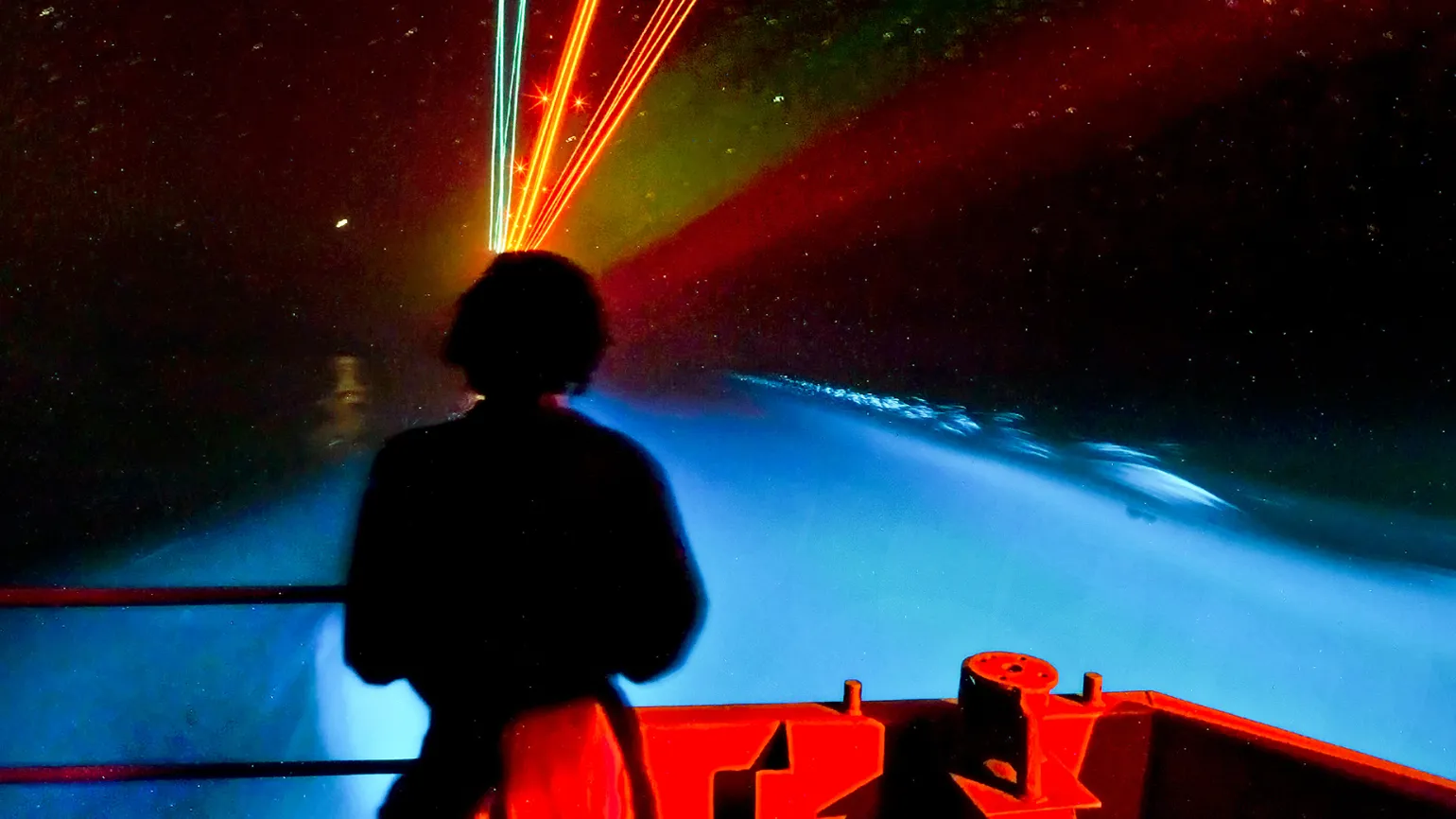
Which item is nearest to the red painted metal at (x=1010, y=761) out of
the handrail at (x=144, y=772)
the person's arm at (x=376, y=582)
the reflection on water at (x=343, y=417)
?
the handrail at (x=144, y=772)

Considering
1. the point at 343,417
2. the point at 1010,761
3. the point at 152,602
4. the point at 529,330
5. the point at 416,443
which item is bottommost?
the point at 343,417

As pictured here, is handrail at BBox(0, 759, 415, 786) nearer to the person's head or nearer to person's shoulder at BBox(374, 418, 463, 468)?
person's shoulder at BBox(374, 418, 463, 468)

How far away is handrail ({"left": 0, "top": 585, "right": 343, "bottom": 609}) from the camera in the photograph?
1.02 meters

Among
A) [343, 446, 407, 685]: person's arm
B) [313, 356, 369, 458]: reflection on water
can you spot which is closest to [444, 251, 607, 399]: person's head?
[343, 446, 407, 685]: person's arm

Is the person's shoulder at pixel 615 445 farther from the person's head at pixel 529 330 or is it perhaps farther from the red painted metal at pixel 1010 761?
the red painted metal at pixel 1010 761

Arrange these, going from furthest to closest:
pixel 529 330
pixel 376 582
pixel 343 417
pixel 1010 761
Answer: pixel 343 417 → pixel 1010 761 → pixel 529 330 → pixel 376 582

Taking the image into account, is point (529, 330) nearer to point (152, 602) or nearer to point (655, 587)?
point (655, 587)

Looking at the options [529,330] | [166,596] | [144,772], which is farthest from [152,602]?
[529,330]

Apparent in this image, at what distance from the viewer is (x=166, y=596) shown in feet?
3.60

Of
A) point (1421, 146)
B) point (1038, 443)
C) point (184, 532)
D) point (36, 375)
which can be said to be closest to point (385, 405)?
point (184, 532)

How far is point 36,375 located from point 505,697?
4831 cm

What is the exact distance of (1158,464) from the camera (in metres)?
11.0

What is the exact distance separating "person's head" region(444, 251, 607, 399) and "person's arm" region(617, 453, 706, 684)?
220 millimetres

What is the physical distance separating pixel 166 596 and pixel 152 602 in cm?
2
